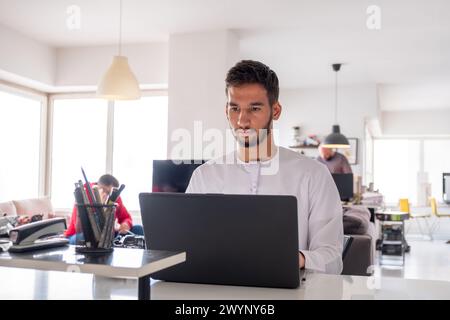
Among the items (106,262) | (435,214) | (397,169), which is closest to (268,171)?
(106,262)

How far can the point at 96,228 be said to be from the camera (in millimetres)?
1101

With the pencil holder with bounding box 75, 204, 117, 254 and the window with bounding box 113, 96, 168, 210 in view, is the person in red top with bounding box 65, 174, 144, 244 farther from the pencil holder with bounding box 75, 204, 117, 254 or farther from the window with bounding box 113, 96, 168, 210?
the pencil holder with bounding box 75, 204, 117, 254

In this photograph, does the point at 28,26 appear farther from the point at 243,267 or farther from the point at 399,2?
the point at 243,267

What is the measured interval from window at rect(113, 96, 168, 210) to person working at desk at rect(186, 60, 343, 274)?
15.2 ft

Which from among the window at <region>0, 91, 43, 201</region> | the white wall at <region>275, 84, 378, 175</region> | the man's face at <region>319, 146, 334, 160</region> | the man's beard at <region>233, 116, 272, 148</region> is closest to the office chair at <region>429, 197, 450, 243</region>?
the white wall at <region>275, 84, 378, 175</region>

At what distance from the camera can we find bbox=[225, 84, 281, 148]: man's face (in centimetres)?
153

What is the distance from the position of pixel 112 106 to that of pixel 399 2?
3.66m

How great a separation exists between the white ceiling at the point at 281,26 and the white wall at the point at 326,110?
139 centimetres

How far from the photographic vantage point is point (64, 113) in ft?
22.0

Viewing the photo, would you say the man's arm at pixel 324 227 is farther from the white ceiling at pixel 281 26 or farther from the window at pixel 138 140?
the window at pixel 138 140

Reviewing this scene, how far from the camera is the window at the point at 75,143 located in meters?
6.49

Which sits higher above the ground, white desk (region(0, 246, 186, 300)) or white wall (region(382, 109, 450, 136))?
white wall (region(382, 109, 450, 136))
